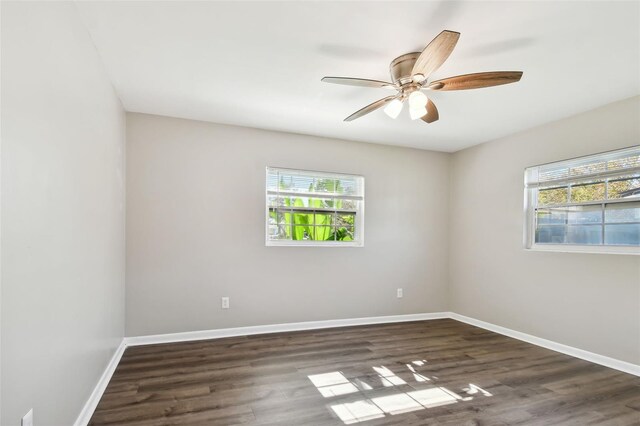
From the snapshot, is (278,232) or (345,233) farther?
(345,233)

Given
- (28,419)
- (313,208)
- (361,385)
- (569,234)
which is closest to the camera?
(28,419)

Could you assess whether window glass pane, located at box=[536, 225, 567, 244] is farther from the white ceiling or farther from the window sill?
the white ceiling

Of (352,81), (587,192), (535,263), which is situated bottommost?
(535,263)

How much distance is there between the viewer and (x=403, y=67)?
2328 mm

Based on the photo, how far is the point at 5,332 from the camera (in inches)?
46.0

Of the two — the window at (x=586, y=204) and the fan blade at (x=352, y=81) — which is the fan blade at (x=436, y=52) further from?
the window at (x=586, y=204)

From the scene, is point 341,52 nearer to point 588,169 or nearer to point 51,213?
point 51,213

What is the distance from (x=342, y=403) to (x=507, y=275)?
282 cm

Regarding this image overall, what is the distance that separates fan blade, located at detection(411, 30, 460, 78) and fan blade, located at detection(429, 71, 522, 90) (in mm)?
201

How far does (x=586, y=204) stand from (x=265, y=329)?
367 centimetres

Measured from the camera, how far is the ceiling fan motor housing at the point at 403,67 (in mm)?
2276

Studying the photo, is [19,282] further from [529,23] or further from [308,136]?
[308,136]

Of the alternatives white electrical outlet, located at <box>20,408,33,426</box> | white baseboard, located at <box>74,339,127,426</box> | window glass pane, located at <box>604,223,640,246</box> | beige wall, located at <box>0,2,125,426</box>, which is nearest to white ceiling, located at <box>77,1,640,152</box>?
beige wall, located at <box>0,2,125,426</box>

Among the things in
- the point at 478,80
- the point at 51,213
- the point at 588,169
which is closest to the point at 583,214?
the point at 588,169
